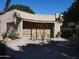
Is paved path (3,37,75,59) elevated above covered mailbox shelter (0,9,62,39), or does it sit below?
below

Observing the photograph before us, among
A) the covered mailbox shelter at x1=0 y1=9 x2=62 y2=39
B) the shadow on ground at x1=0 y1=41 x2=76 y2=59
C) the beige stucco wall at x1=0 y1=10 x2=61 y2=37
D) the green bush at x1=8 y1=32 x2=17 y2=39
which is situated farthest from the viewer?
the beige stucco wall at x1=0 y1=10 x2=61 y2=37

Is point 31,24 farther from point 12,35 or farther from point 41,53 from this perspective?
point 41,53

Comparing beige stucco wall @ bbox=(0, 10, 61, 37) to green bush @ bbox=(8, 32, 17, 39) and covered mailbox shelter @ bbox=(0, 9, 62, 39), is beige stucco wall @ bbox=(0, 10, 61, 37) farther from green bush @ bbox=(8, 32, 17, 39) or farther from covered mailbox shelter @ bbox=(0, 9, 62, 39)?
green bush @ bbox=(8, 32, 17, 39)

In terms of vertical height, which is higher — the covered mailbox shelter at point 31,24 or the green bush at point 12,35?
the covered mailbox shelter at point 31,24

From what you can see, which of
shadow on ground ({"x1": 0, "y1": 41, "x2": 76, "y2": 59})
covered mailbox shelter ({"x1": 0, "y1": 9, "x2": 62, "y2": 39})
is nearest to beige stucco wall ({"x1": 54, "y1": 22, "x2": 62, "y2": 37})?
covered mailbox shelter ({"x1": 0, "y1": 9, "x2": 62, "y2": 39})

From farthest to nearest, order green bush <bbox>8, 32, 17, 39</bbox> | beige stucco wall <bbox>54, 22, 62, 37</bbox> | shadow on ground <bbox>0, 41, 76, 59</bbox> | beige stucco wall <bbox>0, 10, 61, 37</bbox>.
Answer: beige stucco wall <bbox>54, 22, 62, 37</bbox> → beige stucco wall <bbox>0, 10, 61, 37</bbox> → green bush <bbox>8, 32, 17, 39</bbox> → shadow on ground <bbox>0, 41, 76, 59</bbox>

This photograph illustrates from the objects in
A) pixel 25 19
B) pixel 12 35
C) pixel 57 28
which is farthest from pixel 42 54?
pixel 57 28

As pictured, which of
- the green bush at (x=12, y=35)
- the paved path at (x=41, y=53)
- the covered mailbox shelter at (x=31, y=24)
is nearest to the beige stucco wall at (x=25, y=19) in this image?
the covered mailbox shelter at (x=31, y=24)

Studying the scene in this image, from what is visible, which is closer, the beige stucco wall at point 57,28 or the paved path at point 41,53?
the paved path at point 41,53

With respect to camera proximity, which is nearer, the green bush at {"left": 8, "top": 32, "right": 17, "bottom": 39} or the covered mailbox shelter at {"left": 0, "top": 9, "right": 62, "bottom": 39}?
the green bush at {"left": 8, "top": 32, "right": 17, "bottom": 39}

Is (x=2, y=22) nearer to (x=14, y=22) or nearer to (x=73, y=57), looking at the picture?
(x=14, y=22)

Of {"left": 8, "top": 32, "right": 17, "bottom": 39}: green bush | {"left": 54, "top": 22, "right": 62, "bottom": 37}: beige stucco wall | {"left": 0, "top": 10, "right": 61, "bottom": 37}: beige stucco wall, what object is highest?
{"left": 0, "top": 10, "right": 61, "bottom": 37}: beige stucco wall

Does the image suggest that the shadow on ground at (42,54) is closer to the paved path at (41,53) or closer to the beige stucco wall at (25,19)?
the paved path at (41,53)

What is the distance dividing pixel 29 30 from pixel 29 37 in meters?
0.98
